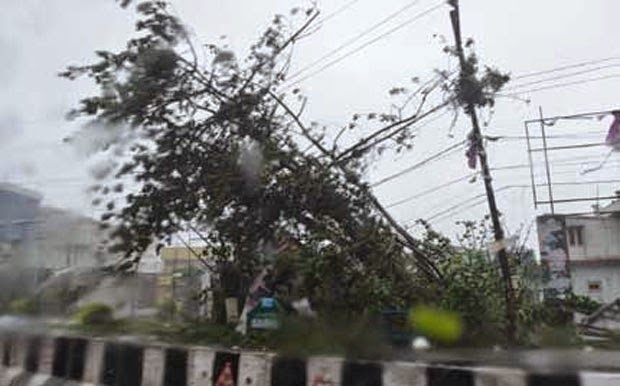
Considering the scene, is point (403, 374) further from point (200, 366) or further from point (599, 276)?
point (599, 276)

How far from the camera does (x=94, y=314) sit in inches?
309

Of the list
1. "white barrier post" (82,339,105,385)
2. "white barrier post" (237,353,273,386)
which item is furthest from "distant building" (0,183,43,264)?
"white barrier post" (237,353,273,386)

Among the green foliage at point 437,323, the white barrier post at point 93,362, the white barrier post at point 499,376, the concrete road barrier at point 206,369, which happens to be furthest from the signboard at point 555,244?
the white barrier post at point 499,376

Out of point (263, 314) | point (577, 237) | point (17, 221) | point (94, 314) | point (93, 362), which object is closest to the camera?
point (93, 362)

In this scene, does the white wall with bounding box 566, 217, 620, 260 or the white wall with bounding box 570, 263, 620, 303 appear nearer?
the white wall with bounding box 566, 217, 620, 260

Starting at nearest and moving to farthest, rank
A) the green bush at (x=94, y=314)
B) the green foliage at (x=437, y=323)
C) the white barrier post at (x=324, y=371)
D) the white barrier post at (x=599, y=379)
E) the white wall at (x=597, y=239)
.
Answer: the white barrier post at (x=599, y=379) → the white barrier post at (x=324, y=371) → the green foliage at (x=437, y=323) → the green bush at (x=94, y=314) → the white wall at (x=597, y=239)

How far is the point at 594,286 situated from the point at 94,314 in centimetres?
3257

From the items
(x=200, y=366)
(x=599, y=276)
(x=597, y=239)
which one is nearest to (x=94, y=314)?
(x=200, y=366)

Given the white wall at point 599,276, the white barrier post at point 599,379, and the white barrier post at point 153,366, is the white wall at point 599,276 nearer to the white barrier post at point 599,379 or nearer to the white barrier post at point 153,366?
the white barrier post at point 153,366

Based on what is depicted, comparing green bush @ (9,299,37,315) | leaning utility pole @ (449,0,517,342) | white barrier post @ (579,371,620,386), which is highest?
leaning utility pole @ (449,0,517,342)

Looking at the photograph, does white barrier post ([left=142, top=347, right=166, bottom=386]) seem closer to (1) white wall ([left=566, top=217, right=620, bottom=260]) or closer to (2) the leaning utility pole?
(2) the leaning utility pole

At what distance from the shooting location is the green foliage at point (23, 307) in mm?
7668

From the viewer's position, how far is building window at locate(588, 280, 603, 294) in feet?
117

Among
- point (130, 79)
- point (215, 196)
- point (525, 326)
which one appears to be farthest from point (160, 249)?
point (525, 326)
